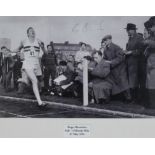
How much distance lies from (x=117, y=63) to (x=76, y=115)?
2.55 ft

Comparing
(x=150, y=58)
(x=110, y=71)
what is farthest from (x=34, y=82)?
(x=150, y=58)

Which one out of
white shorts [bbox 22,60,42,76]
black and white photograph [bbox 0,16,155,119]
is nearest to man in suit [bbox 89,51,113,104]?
black and white photograph [bbox 0,16,155,119]

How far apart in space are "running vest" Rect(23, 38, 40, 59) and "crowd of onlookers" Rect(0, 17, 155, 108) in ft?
0.34

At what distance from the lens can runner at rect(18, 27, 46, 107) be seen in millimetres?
4324

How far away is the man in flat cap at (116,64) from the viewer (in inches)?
166

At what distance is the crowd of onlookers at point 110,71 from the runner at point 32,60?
2.4 inches

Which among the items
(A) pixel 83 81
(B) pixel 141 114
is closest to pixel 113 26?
(A) pixel 83 81

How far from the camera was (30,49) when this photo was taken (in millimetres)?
4352

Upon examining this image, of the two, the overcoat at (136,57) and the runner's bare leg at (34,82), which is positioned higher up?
the overcoat at (136,57)

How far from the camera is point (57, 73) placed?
433 centimetres

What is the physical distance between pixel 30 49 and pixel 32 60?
13 centimetres

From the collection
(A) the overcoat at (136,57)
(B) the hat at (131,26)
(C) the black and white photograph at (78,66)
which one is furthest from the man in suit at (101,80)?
(B) the hat at (131,26)

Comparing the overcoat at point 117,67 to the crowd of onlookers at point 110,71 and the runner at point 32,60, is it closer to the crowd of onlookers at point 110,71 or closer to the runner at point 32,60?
the crowd of onlookers at point 110,71
